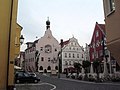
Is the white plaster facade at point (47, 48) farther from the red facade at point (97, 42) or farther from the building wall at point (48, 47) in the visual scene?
the red facade at point (97, 42)

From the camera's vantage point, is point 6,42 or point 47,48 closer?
point 6,42

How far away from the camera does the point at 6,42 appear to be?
1153 centimetres

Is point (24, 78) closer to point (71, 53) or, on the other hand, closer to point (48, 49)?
point (71, 53)

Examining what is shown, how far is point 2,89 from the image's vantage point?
11.1m

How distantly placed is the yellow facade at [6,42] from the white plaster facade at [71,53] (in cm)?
7641

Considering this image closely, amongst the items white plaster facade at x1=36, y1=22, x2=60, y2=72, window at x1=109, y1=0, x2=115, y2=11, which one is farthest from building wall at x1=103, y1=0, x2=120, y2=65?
white plaster facade at x1=36, y1=22, x2=60, y2=72

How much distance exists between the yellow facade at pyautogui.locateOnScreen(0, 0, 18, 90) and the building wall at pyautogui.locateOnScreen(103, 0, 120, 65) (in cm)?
451

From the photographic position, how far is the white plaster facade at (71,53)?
89312 mm

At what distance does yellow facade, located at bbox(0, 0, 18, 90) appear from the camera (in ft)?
37.1

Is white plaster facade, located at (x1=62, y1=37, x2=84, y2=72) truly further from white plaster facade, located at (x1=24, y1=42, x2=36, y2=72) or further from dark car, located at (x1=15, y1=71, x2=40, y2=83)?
dark car, located at (x1=15, y1=71, x2=40, y2=83)

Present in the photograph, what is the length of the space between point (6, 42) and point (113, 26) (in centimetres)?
501

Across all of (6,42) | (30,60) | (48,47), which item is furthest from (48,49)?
(6,42)

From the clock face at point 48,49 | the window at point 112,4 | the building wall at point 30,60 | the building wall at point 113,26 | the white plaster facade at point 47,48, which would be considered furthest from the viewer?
the building wall at point 30,60

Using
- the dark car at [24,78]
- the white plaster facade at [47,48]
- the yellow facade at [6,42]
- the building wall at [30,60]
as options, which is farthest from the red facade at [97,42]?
the yellow facade at [6,42]
